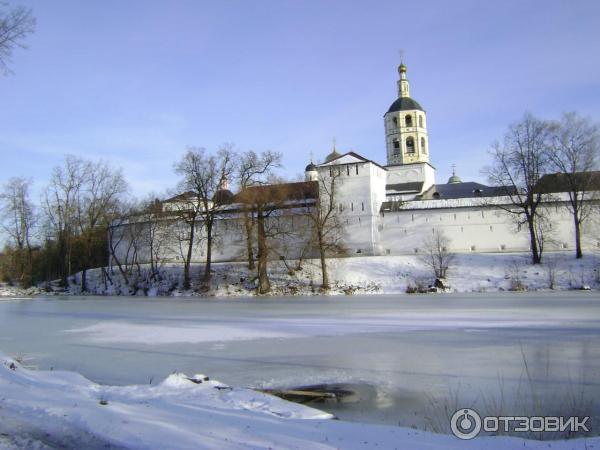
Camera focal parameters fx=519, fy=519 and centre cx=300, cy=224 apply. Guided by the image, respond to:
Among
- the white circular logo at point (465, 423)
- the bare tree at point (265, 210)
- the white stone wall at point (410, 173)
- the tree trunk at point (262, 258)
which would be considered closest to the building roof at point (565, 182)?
the bare tree at point (265, 210)

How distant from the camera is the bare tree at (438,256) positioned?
111 ft

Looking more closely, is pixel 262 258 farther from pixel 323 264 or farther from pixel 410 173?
pixel 410 173

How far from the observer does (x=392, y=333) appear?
1278cm

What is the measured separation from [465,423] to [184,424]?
303 cm

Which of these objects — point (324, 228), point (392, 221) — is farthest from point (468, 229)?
point (324, 228)

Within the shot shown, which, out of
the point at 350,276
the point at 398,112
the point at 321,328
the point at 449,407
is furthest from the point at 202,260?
the point at 449,407

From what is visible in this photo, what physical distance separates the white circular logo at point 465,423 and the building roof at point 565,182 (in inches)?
1255

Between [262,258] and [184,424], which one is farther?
[262,258]

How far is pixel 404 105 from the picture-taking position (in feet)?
193

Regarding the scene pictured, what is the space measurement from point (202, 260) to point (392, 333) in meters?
37.0

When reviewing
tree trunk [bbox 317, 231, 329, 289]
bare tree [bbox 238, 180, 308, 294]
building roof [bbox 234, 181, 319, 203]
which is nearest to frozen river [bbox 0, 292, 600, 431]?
bare tree [bbox 238, 180, 308, 294]

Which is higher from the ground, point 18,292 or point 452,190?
point 452,190

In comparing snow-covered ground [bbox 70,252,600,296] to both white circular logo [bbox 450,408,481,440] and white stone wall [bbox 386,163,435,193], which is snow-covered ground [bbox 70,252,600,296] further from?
white circular logo [bbox 450,408,481,440]

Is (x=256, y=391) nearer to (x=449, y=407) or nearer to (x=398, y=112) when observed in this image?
(x=449, y=407)
